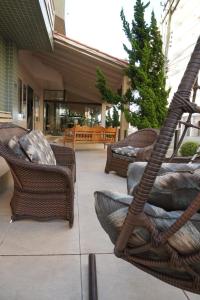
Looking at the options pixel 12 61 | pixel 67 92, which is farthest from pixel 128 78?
pixel 67 92

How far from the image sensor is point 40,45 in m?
6.89

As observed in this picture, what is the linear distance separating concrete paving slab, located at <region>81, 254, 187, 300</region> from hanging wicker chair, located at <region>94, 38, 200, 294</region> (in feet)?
2.60

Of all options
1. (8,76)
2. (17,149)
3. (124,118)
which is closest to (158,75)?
(124,118)

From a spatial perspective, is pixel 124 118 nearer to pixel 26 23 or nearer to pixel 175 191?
pixel 26 23

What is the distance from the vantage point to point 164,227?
2.80 feet

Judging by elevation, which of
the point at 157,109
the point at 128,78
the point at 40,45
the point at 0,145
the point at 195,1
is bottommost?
the point at 0,145

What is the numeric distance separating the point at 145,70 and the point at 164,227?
6755mm

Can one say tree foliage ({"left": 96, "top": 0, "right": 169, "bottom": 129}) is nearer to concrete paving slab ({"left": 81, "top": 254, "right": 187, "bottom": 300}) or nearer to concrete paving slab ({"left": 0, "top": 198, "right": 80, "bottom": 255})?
concrete paving slab ({"left": 0, "top": 198, "right": 80, "bottom": 255})

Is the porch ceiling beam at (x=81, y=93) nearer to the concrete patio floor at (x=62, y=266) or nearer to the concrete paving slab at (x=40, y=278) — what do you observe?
the concrete patio floor at (x=62, y=266)

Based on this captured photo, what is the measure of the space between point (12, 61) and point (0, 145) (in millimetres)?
4871

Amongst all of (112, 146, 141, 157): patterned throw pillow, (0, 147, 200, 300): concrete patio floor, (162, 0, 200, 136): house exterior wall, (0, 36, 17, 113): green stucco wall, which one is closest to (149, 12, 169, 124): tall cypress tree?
(162, 0, 200, 136): house exterior wall

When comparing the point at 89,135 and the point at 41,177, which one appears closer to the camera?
the point at 41,177

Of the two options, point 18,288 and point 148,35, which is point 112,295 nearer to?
point 18,288

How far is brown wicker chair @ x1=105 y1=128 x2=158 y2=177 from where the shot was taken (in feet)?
14.9
